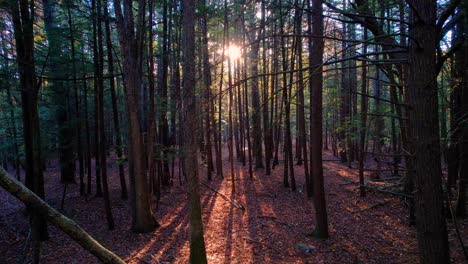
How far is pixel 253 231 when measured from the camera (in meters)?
9.27

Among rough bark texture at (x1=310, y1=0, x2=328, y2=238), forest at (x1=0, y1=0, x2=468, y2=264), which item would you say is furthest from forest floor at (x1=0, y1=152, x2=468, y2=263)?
rough bark texture at (x1=310, y1=0, x2=328, y2=238)

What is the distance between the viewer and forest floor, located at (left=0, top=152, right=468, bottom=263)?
24.2 ft

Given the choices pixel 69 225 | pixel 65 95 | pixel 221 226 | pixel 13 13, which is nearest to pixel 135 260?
pixel 221 226

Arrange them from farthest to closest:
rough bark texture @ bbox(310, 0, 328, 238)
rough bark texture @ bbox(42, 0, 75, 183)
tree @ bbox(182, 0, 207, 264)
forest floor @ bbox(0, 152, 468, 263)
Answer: rough bark texture @ bbox(42, 0, 75, 183) → rough bark texture @ bbox(310, 0, 328, 238) → forest floor @ bbox(0, 152, 468, 263) → tree @ bbox(182, 0, 207, 264)

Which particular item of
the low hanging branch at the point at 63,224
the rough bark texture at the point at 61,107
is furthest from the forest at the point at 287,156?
the rough bark texture at the point at 61,107

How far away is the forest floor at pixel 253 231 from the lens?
24.2ft

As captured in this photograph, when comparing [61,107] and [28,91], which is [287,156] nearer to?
[28,91]

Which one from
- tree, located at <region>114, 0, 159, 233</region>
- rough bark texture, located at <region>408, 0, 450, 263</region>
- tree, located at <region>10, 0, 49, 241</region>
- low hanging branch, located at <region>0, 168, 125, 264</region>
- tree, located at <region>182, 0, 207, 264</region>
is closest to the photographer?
low hanging branch, located at <region>0, 168, 125, 264</region>

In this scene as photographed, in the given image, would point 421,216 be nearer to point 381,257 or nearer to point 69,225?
point 69,225

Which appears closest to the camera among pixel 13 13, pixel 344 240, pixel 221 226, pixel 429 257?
pixel 429 257

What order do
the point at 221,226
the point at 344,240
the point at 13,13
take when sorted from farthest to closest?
the point at 221,226 → the point at 344,240 → the point at 13,13

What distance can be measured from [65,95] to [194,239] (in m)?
12.3

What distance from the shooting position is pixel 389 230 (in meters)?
8.69

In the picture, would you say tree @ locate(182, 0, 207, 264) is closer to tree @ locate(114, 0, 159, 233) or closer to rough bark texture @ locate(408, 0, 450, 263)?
tree @ locate(114, 0, 159, 233)
